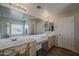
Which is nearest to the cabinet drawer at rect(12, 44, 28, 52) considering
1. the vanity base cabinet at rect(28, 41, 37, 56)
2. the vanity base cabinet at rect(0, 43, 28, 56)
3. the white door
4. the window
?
the vanity base cabinet at rect(0, 43, 28, 56)

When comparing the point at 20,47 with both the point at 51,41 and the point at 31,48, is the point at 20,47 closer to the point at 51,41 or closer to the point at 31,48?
the point at 31,48

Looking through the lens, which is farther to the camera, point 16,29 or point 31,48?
point 31,48

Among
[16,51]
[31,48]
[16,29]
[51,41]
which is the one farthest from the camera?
[51,41]

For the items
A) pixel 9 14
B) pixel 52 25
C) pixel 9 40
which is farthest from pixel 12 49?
pixel 52 25

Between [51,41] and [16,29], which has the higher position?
[16,29]

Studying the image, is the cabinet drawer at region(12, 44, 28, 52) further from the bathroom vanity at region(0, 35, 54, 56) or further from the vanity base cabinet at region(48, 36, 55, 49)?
the vanity base cabinet at region(48, 36, 55, 49)

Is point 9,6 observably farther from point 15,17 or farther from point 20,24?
point 20,24

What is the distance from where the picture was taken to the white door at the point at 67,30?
5.79 feet

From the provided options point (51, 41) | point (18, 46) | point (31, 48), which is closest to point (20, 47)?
point (18, 46)

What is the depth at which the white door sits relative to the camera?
1.76 metres

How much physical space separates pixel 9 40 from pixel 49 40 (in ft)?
4.64

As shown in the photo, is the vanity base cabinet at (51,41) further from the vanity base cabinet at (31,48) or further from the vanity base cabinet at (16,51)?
the vanity base cabinet at (16,51)

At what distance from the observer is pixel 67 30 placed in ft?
5.86

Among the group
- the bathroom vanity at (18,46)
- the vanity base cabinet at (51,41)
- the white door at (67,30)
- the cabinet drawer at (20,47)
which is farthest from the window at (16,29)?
the vanity base cabinet at (51,41)
